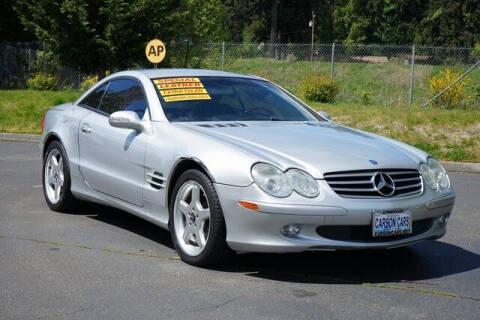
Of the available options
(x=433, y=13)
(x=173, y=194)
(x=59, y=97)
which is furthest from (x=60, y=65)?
(x=433, y=13)

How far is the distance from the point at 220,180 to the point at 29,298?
149 cm

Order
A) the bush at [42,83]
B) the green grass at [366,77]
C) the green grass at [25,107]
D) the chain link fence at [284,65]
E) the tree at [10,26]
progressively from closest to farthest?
the green grass at [25,107] → the green grass at [366,77] → the chain link fence at [284,65] → the bush at [42,83] → the tree at [10,26]

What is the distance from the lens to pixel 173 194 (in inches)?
243

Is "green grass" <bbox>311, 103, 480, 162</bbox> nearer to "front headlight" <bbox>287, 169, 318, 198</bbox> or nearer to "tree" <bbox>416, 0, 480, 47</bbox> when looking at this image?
"front headlight" <bbox>287, 169, 318, 198</bbox>

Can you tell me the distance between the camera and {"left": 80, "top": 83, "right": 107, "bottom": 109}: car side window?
7948mm

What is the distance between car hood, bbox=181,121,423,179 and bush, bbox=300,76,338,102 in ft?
47.6

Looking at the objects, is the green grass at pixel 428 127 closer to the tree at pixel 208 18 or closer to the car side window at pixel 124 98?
the car side window at pixel 124 98

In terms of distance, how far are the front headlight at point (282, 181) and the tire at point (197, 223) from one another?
0.37m

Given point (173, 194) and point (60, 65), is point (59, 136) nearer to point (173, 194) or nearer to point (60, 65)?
point (173, 194)

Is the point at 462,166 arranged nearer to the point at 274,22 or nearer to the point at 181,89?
the point at 181,89

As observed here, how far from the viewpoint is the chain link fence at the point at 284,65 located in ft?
89.5

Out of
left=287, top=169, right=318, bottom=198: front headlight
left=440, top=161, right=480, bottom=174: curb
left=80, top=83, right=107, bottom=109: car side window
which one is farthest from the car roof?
left=440, top=161, right=480, bottom=174: curb

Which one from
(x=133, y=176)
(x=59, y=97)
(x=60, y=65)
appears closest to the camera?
(x=133, y=176)

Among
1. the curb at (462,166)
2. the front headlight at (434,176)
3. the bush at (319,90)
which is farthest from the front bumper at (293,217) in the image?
the bush at (319,90)
